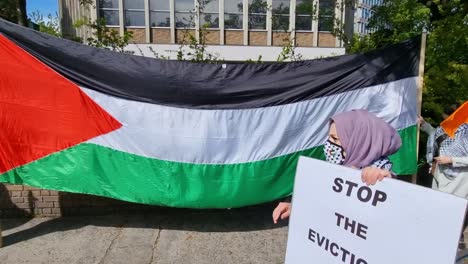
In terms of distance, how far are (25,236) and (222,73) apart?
2.78m

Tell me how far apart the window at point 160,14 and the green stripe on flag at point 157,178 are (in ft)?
70.7

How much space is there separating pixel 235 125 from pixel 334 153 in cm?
191

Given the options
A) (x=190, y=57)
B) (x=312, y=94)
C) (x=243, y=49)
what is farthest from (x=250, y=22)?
(x=312, y=94)

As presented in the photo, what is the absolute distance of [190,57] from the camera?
18.2 feet

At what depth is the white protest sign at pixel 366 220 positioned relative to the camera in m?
→ 1.58

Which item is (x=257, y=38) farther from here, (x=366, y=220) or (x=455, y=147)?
(x=366, y=220)

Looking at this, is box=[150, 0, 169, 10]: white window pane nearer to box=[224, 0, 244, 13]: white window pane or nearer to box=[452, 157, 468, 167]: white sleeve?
box=[224, 0, 244, 13]: white window pane

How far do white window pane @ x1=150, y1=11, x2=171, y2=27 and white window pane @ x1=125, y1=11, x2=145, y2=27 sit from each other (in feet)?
2.06

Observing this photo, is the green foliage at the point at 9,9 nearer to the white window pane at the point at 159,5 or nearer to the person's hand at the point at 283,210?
the person's hand at the point at 283,210

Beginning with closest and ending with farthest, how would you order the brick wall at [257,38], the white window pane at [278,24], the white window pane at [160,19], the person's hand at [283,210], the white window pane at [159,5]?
the person's hand at [283,210] → the white window pane at [278,24] → the white window pane at [159,5] → the white window pane at [160,19] → the brick wall at [257,38]

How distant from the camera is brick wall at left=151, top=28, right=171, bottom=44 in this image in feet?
78.4

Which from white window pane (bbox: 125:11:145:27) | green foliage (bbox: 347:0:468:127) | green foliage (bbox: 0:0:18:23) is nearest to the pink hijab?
green foliage (bbox: 347:0:468:127)

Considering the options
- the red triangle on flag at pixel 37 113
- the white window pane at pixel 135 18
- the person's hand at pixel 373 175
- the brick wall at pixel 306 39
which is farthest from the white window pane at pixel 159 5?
the person's hand at pixel 373 175

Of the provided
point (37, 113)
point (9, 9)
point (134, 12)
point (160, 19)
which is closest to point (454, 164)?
point (37, 113)
